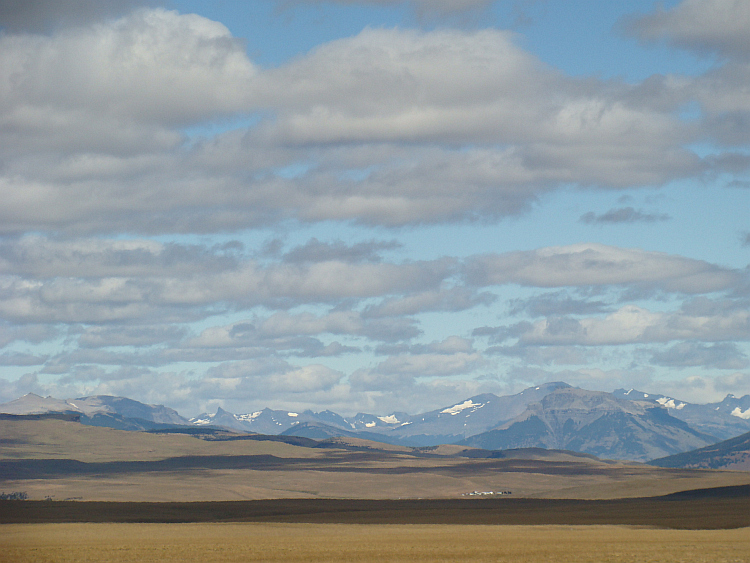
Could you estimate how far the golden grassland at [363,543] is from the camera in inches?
2894

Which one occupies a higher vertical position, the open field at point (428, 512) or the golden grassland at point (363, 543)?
the golden grassland at point (363, 543)

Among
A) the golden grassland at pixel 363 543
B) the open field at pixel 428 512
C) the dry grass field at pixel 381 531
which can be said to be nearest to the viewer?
the golden grassland at pixel 363 543

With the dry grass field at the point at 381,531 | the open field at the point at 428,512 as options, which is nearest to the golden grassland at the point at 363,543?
the dry grass field at the point at 381,531

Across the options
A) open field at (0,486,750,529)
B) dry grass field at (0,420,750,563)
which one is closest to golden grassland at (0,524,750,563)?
dry grass field at (0,420,750,563)

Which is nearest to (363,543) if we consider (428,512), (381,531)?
(381,531)

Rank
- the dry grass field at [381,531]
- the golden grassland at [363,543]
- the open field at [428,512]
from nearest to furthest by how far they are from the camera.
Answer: the golden grassland at [363,543] → the dry grass field at [381,531] → the open field at [428,512]

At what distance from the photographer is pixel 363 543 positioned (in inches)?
3438

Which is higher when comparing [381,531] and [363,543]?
[363,543]

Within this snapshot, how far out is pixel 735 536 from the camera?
307 feet

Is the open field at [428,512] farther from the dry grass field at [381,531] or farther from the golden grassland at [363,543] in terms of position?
the golden grassland at [363,543]

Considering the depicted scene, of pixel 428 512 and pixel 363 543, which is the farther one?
pixel 428 512

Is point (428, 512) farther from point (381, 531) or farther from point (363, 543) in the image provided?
point (363, 543)

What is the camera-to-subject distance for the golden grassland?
73.5 meters

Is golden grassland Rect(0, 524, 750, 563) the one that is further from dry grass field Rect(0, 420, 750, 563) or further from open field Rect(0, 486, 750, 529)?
open field Rect(0, 486, 750, 529)
